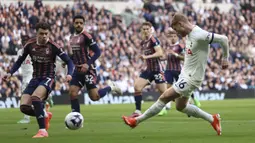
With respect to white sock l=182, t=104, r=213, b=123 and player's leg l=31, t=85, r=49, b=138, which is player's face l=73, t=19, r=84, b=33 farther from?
white sock l=182, t=104, r=213, b=123

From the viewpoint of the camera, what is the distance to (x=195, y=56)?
13492 millimetres

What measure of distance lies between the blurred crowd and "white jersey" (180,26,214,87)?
57.2 feet

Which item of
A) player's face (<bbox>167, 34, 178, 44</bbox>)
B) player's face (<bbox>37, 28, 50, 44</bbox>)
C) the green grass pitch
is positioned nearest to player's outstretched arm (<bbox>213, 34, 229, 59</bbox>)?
the green grass pitch

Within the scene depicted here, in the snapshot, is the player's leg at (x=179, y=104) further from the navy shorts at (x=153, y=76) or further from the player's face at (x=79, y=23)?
the navy shorts at (x=153, y=76)

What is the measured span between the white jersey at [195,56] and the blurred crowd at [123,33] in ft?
57.2

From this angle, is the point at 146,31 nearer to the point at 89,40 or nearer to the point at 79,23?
the point at 89,40

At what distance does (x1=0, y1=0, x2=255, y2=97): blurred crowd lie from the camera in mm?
34531

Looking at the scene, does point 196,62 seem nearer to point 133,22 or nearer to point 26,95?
point 26,95

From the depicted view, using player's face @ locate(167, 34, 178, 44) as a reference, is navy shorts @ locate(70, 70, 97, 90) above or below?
below

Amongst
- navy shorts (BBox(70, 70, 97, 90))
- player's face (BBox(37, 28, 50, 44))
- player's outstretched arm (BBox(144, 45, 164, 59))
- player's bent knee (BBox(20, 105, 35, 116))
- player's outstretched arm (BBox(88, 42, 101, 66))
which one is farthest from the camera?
player's outstretched arm (BBox(144, 45, 164, 59))

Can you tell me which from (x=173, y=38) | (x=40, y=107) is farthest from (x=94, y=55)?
(x=173, y=38)

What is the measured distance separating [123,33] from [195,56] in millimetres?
27462


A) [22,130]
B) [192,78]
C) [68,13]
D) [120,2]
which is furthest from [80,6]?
[192,78]

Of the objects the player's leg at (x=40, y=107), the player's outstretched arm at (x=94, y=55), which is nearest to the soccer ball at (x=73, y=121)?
the player's leg at (x=40, y=107)
